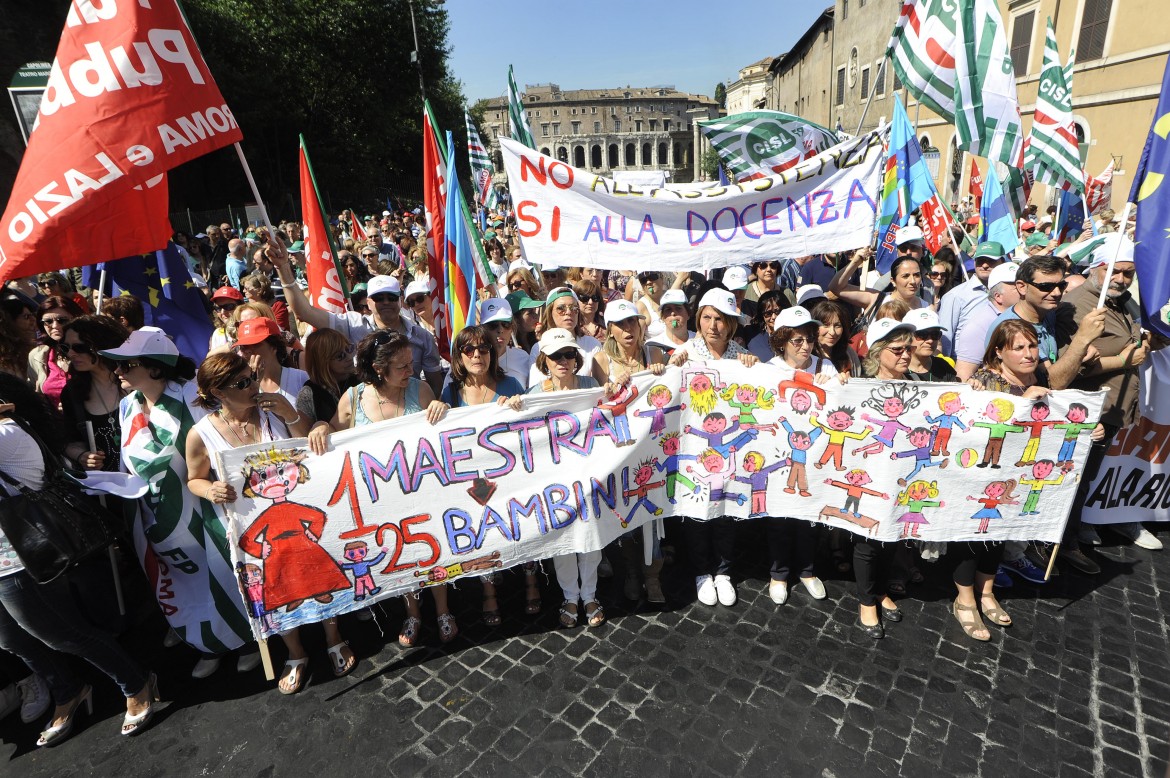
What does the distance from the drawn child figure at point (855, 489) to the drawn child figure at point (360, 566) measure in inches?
109

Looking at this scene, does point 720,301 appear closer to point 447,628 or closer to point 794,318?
point 794,318

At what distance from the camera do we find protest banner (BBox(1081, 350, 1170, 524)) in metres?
4.32

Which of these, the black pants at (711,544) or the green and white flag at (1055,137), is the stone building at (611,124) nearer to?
the green and white flag at (1055,137)

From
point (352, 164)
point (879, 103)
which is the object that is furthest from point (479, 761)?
point (879, 103)

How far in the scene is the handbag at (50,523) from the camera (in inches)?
110

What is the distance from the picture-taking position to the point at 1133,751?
290 centimetres

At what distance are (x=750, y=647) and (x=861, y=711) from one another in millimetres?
673

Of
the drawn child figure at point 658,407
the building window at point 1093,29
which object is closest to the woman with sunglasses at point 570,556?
the drawn child figure at point 658,407

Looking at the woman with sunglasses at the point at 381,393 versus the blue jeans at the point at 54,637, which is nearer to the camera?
the blue jeans at the point at 54,637

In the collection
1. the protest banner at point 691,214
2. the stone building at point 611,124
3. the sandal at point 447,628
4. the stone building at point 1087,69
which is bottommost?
the sandal at point 447,628

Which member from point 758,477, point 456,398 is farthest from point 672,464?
point 456,398

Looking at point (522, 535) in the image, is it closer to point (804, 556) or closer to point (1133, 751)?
point (804, 556)

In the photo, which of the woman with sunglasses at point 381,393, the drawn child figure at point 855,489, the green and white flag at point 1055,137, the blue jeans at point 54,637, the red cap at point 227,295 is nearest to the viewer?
the blue jeans at point 54,637

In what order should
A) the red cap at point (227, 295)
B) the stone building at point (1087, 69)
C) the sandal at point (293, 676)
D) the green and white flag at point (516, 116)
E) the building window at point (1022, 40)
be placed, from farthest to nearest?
the building window at point (1022, 40) < the stone building at point (1087, 69) < the green and white flag at point (516, 116) < the red cap at point (227, 295) < the sandal at point (293, 676)
